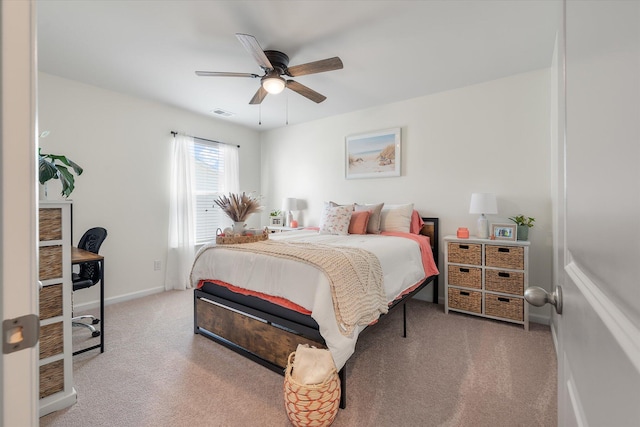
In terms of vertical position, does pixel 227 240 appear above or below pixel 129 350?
above

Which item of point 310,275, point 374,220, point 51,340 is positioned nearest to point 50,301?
point 51,340

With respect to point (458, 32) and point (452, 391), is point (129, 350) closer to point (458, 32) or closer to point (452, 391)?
point (452, 391)

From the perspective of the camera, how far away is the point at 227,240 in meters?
2.55

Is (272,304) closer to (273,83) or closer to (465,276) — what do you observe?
(273,83)

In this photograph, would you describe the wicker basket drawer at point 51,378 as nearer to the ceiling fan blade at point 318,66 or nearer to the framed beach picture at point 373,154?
the ceiling fan blade at point 318,66

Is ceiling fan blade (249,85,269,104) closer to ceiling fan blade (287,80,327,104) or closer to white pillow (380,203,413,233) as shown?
ceiling fan blade (287,80,327,104)

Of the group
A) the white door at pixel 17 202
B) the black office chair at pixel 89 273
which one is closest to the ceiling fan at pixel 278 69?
the white door at pixel 17 202

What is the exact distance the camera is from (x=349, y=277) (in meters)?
1.85

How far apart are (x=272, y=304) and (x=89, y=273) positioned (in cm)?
200

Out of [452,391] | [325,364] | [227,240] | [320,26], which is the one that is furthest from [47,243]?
[452,391]

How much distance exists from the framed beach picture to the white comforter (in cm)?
140

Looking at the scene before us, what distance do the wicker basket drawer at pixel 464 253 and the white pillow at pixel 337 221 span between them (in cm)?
117

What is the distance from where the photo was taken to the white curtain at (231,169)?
4.79 m

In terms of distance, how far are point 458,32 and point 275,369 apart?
9.70 feet
